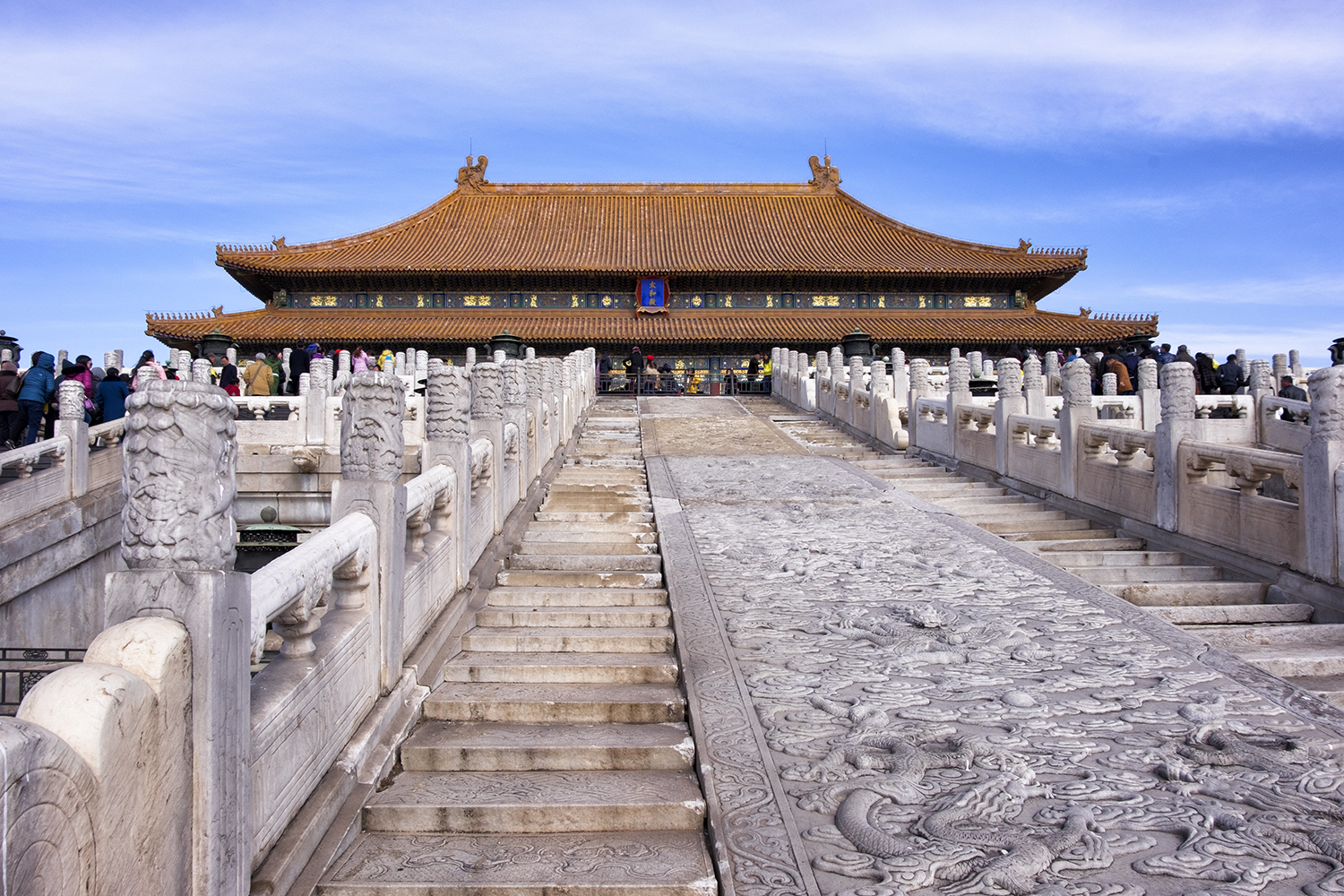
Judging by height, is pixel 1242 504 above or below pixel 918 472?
above

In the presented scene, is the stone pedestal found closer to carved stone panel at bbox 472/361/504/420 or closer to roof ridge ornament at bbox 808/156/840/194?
carved stone panel at bbox 472/361/504/420

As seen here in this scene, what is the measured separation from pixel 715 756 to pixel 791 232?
106ft

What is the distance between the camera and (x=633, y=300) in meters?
31.4

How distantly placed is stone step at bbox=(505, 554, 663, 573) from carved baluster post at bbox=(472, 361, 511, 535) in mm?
330

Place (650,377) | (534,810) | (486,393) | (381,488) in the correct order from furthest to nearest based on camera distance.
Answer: (650,377), (486,393), (381,488), (534,810)

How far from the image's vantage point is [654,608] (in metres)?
5.69

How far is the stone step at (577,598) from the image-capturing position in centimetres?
584

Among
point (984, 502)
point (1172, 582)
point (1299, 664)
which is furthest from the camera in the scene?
point (984, 502)

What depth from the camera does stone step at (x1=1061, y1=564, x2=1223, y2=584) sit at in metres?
6.72

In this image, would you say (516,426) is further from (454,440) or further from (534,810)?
(534,810)

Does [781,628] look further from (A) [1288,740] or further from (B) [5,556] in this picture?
(B) [5,556]

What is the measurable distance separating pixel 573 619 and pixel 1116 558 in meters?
4.50

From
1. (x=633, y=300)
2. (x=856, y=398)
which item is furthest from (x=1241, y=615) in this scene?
(x=633, y=300)

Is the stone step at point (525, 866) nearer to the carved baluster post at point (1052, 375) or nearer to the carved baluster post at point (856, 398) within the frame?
the carved baluster post at point (856, 398)
